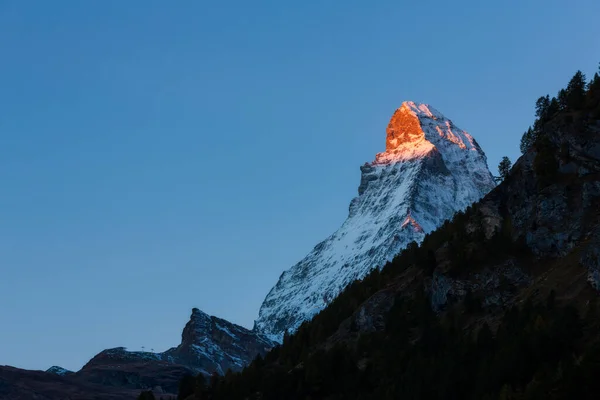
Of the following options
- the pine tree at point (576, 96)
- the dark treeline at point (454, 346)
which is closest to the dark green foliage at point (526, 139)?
the dark treeline at point (454, 346)

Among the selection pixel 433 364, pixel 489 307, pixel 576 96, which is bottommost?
pixel 433 364

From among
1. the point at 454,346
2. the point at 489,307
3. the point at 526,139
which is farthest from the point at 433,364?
the point at 526,139

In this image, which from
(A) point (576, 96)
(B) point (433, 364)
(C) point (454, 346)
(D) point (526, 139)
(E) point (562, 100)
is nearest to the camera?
(B) point (433, 364)

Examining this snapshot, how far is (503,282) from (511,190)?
21.2 metres

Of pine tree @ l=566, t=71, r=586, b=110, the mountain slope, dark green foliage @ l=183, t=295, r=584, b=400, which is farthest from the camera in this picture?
pine tree @ l=566, t=71, r=586, b=110

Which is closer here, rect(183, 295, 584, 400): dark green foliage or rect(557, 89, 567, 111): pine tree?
rect(183, 295, 584, 400): dark green foliage

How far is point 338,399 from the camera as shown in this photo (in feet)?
423

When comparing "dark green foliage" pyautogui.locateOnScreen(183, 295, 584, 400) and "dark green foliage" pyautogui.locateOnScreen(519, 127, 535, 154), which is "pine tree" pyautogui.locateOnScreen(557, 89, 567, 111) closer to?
"dark green foliage" pyautogui.locateOnScreen(519, 127, 535, 154)

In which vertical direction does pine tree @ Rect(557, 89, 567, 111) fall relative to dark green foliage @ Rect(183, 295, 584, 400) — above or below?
above

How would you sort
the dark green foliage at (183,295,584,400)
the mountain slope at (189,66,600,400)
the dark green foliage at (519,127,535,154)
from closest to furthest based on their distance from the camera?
1. the dark green foliage at (183,295,584,400)
2. the mountain slope at (189,66,600,400)
3. the dark green foliage at (519,127,535,154)

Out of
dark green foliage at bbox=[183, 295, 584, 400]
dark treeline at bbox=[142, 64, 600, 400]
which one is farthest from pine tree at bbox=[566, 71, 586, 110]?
dark green foliage at bbox=[183, 295, 584, 400]

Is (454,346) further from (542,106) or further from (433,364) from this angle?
(542,106)

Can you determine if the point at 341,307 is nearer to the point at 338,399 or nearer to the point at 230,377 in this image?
the point at 230,377

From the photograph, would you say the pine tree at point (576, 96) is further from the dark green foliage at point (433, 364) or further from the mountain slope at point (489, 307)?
the dark green foliage at point (433, 364)
